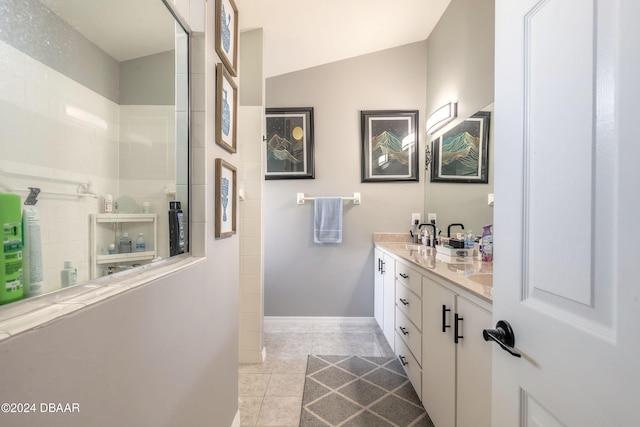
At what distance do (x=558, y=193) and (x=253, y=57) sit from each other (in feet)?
7.35

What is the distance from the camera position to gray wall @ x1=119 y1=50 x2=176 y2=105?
1037mm

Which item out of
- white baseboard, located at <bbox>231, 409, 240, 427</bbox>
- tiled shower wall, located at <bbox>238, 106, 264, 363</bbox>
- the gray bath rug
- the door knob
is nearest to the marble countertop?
the door knob

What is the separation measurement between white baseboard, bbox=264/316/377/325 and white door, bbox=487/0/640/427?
211 cm

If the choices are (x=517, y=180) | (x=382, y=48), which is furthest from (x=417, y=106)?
(x=517, y=180)

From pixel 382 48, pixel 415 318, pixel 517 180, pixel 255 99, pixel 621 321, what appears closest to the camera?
pixel 621 321

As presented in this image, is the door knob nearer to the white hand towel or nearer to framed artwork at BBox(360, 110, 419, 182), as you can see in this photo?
the white hand towel

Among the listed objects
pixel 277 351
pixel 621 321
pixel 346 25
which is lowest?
pixel 277 351

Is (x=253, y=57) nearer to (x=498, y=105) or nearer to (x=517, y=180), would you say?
(x=498, y=105)

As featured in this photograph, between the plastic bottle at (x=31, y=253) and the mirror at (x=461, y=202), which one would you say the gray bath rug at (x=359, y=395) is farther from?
the plastic bottle at (x=31, y=253)

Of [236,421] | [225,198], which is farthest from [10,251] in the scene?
[236,421]

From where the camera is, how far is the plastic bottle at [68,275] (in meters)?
0.59

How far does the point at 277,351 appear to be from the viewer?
222 cm

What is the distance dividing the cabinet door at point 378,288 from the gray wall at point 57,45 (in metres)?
2.18

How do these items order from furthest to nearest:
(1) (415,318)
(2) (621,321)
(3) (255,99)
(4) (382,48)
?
1. (4) (382,48)
2. (3) (255,99)
3. (1) (415,318)
4. (2) (621,321)
